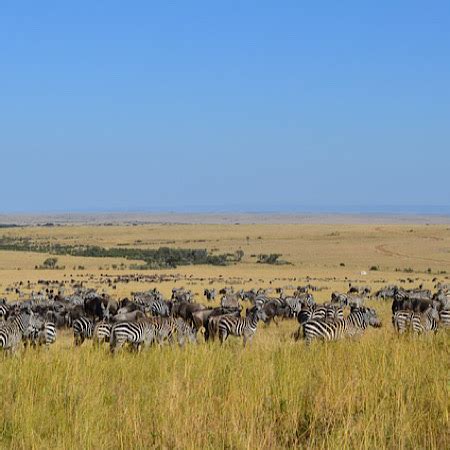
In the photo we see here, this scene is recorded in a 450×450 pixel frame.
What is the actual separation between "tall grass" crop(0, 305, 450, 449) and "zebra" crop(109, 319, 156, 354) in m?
5.14

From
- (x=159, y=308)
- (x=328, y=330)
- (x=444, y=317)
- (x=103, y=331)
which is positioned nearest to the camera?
(x=328, y=330)

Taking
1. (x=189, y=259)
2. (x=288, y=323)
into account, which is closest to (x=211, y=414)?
(x=288, y=323)

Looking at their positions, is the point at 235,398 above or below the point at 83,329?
above

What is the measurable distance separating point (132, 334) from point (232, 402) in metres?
7.79

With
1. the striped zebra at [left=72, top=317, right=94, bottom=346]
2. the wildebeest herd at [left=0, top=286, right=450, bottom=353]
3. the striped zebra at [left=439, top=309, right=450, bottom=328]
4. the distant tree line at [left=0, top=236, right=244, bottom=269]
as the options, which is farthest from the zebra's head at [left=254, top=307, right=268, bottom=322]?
the distant tree line at [left=0, top=236, right=244, bottom=269]

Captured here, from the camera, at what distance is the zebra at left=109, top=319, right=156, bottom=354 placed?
13.5 metres

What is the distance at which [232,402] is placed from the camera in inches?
238

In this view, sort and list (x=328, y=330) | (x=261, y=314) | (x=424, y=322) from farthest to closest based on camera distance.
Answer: (x=261, y=314) → (x=424, y=322) → (x=328, y=330)

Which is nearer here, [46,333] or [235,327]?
[46,333]

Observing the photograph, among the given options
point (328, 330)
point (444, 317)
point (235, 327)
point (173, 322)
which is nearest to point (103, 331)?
point (173, 322)

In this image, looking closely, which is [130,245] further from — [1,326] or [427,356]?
[427,356]

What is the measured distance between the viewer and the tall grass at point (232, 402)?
211 inches

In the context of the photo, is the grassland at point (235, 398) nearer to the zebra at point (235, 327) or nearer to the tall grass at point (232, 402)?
the tall grass at point (232, 402)

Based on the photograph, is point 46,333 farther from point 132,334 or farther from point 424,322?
point 424,322
